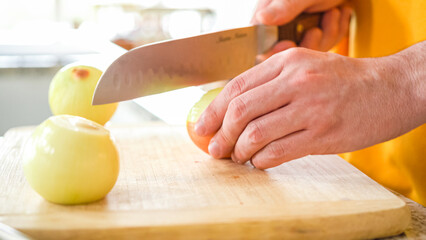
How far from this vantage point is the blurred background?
8.27 feet

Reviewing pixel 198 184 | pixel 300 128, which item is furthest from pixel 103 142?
pixel 300 128

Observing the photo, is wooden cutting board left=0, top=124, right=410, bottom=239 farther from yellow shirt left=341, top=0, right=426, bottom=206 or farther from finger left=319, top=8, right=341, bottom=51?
finger left=319, top=8, right=341, bottom=51

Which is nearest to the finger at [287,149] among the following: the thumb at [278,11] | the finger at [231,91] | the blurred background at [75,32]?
the finger at [231,91]

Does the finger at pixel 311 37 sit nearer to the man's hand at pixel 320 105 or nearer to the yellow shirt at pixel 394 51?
the yellow shirt at pixel 394 51

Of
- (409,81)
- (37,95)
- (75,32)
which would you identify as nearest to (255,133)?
(409,81)

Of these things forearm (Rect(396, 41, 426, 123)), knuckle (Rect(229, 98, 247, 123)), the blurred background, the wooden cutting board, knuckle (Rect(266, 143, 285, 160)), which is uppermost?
forearm (Rect(396, 41, 426, 123))

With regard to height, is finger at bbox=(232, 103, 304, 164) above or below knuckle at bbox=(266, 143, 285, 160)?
above

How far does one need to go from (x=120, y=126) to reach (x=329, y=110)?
643 mm

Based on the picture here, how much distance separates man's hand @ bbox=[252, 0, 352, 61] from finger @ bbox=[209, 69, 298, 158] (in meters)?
0.43

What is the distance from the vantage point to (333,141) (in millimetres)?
788

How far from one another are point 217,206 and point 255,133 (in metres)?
0.17

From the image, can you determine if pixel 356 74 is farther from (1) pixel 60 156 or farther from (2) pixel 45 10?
(2) pixel 45 10

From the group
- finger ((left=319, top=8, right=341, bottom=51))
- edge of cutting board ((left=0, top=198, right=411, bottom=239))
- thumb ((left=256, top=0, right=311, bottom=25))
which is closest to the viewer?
edge of cutting board ((left=0, top=198, right=411, bottom=239))

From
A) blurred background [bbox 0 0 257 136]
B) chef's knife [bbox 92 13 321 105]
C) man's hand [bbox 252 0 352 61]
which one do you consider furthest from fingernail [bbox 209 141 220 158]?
blurred background [bbox 0 0 257 136]
